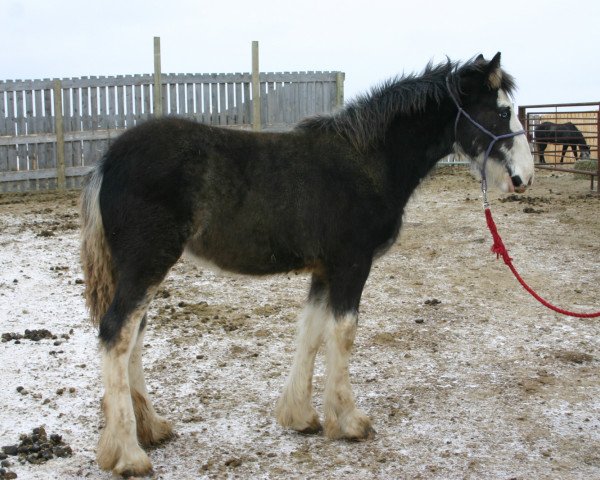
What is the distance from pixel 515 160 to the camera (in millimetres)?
4531

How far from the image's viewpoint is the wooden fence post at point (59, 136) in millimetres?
14688


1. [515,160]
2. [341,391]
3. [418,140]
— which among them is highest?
[418,140]

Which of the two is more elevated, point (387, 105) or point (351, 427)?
point (387, 105)

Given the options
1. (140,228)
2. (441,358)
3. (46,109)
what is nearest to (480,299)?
(441,358)

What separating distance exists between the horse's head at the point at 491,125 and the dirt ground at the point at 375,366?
56 cm

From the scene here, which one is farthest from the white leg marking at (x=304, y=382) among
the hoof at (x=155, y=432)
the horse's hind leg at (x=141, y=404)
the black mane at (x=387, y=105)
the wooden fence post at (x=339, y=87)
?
the wooden fence post at (x=339, y=87)

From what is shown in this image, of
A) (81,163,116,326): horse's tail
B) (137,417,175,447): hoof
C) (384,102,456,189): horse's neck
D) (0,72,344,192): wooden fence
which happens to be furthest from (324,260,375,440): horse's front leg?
(0,72,344,192): wooden fence

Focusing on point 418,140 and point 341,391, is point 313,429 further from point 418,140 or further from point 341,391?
point 418,140

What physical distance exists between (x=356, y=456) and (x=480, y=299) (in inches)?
141

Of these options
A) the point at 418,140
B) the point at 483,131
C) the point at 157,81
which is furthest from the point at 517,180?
the point at 157,81

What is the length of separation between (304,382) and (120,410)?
1.25 meters

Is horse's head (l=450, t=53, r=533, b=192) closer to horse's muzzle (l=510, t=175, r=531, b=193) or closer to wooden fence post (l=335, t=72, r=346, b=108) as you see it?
horse's muzzle (l=510, t=175, r=531, b=193)

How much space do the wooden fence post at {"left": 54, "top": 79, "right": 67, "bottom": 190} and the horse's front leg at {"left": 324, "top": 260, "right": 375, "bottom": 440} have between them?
463 inches

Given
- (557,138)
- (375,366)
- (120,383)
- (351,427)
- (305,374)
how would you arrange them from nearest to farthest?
(120,383) < (351,427) < (305,374) < (375,366) < (557,138)
